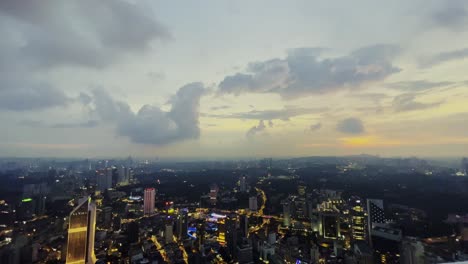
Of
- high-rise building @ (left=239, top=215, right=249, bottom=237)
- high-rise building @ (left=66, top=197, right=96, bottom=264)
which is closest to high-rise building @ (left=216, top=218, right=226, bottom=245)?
high-rise building @ (left=239, top=215, right=249, bottom=237)

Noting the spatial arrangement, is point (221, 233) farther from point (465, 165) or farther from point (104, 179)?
point (465, 165)

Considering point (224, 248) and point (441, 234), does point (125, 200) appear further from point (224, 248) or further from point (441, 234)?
point (441, 234)

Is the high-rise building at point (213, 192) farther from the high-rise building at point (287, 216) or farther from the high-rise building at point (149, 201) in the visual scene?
the high-rise building at point (287, 216)

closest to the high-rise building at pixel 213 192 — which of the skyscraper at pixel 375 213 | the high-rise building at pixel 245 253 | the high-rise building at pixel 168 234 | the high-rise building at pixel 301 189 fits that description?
the high-rise building at pixel 301 189

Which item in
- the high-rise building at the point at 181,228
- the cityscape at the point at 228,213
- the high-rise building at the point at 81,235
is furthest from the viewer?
the high-rise building at the point at 181,228

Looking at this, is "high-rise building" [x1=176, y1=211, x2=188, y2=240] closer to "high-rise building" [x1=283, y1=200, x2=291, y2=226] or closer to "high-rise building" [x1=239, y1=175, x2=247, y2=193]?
"high-rise building" [x1=283, y1=200, x2=291, y2=226]

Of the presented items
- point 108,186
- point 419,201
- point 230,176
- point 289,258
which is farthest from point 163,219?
point 419,201

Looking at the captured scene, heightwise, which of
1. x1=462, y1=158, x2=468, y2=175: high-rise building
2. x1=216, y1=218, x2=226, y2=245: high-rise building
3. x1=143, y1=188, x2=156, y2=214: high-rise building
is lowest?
x1=216, y1=218, x2=226, y2=245: high-rise building
